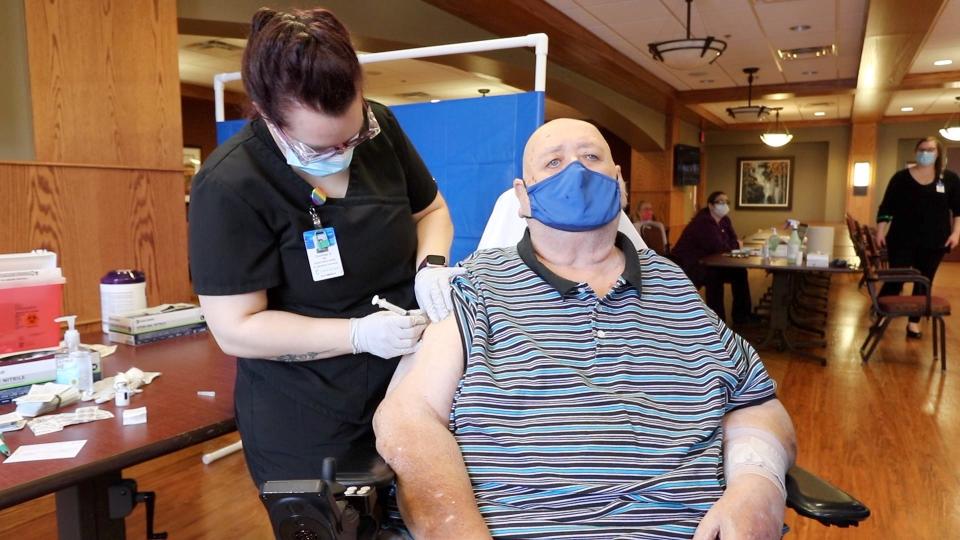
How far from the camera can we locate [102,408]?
1.38 meters

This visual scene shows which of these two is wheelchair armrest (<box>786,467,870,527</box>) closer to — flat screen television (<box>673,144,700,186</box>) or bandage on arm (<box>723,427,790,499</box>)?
bandage on arm (<box>723,427,790,499</box>)

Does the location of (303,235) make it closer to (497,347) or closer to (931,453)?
Answer: (497,347)

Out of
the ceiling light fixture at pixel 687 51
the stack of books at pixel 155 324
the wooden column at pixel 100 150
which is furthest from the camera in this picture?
the ceiling light fixture at pixel 687 51

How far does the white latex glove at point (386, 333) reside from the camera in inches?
50.0

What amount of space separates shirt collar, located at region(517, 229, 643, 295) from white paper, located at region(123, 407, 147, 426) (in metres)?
0.83

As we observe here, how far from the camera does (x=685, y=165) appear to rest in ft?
37.6

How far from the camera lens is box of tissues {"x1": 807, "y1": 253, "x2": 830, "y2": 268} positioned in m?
4.87

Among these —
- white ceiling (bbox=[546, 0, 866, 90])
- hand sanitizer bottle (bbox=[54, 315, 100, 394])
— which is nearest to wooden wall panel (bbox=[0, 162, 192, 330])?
hand sanitizer bottle (bbox=[54, 315, 100, 394])

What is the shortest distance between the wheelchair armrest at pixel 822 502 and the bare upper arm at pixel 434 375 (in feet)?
2.14

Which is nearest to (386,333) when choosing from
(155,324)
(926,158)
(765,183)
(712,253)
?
(155,324)

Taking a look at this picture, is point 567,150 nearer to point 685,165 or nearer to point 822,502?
point 822,502

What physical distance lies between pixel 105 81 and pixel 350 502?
94.8 inches

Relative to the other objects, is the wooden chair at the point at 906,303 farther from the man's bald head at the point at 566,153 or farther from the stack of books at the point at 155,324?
the stack of books at the point at 155,324

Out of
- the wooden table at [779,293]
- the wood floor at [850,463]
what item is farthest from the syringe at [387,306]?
the wooden table at [779,293]
